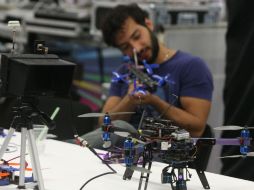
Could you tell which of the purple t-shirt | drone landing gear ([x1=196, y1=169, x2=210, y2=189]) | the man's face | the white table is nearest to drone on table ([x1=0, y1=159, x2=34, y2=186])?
the white table

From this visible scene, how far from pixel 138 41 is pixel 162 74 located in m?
0.20

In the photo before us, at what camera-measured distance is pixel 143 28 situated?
2879mm

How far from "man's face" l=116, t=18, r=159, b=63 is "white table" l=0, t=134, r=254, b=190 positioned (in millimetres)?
801

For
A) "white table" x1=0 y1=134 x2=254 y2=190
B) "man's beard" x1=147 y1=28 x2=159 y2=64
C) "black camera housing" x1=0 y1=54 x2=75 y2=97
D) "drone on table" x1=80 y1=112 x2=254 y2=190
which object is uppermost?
"black camera housing" x1=0 y1=54 x2=75 y2=97

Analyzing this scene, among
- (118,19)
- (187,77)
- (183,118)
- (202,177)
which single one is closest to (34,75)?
(202,177)

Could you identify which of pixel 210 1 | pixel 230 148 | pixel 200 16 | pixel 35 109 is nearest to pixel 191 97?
pixel 230 148

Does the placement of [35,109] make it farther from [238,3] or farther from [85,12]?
[85,12]

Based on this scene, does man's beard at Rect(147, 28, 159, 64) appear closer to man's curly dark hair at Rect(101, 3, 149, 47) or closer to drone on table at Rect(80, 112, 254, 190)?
man's curly dark hair at Rect(101, 3, 149, 47)

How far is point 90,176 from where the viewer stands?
6.06 ft

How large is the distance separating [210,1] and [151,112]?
2448mm

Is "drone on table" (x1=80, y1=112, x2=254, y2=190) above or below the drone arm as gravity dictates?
above

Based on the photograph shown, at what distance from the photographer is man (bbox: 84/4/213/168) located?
260 cm

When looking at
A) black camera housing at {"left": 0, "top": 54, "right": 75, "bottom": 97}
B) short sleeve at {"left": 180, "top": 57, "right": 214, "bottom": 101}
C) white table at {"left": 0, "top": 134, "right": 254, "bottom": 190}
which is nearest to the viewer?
black camera housing at {"left": 0, "top": 54, "right": 75, "bottom": 97}

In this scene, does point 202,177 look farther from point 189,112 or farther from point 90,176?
point 189,112
